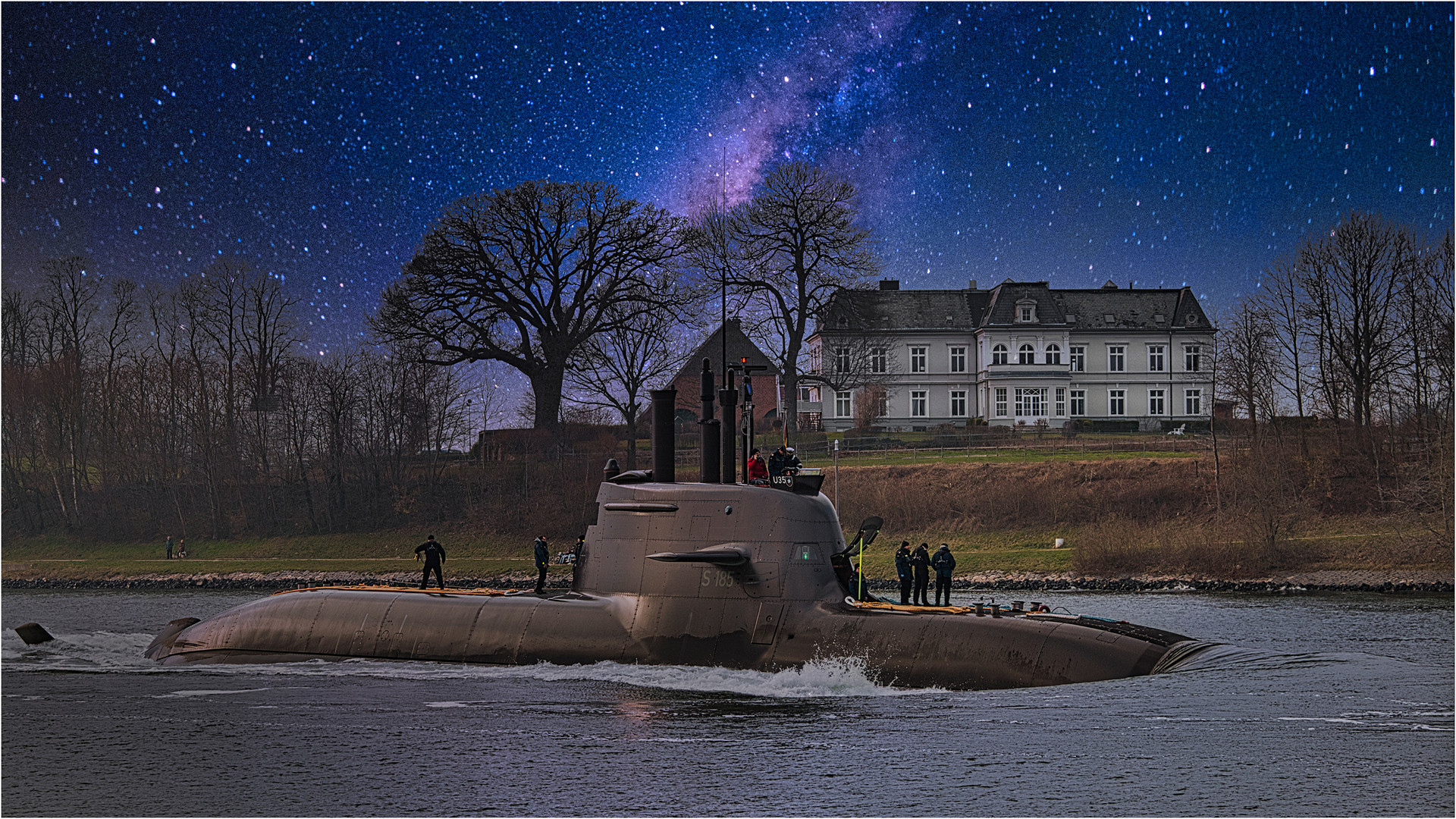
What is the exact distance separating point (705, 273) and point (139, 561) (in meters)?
31.3

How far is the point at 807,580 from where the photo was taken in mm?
18281

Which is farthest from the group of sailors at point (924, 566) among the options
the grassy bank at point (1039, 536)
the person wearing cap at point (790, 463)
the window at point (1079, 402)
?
the window at point (1079, 402)

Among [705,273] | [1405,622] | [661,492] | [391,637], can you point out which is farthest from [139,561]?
[1405,622]

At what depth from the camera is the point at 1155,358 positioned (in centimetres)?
7556

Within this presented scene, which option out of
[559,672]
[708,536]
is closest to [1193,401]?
[708,536]

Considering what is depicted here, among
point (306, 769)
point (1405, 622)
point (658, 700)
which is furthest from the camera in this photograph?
point (1405, 622)

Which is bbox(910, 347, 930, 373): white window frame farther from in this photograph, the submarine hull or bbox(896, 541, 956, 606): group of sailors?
the submarine hull

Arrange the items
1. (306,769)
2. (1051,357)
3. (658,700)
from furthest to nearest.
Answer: (1051,357) → (658,700) → (306,769)

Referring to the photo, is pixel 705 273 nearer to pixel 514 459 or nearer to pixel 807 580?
pixel 514 459

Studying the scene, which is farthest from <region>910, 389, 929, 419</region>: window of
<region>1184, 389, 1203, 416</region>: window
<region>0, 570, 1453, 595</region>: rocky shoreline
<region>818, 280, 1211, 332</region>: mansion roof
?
<region>0, 570, 1453, 595</region>: rocky shoreline

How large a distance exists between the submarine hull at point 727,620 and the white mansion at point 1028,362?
54.0 m

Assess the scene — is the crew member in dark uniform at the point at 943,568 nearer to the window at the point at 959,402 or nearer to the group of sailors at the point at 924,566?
the group of sailors at the point at 924,566

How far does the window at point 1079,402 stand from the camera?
75.2 m

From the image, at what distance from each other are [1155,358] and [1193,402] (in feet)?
12.8
